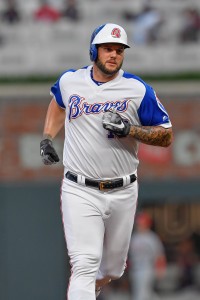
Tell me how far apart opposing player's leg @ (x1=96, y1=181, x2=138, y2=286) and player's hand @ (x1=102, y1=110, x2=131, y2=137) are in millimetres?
533

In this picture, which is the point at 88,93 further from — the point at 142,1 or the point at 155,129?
the point at 142,1

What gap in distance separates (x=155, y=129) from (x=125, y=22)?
726 cm

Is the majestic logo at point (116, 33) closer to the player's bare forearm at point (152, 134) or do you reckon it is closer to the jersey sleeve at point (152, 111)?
the jersey sleeve at point (152, 111)

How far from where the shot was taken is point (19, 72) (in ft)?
44.9

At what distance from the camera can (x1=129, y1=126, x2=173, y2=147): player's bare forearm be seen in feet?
21.4

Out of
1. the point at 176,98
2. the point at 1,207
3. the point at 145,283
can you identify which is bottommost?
the point at 145,283

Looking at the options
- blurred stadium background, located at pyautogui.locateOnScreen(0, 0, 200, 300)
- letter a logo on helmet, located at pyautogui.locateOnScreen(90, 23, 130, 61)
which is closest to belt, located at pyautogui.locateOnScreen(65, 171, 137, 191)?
letter a logo on helmet, located at pyautogui.locateOnScreen(90, 23, 130, 61)

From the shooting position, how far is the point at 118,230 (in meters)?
6.89

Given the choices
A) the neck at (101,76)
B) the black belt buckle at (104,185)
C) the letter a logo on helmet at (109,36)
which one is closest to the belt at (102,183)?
the black belt buckle at (104,185)

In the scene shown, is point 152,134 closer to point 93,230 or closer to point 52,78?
point 93,230

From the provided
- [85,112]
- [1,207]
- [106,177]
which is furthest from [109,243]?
[1,207]

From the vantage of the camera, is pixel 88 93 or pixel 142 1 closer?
pixel 88 93

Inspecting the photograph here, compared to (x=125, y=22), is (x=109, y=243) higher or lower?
lower

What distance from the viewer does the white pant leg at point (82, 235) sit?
6488 mm
